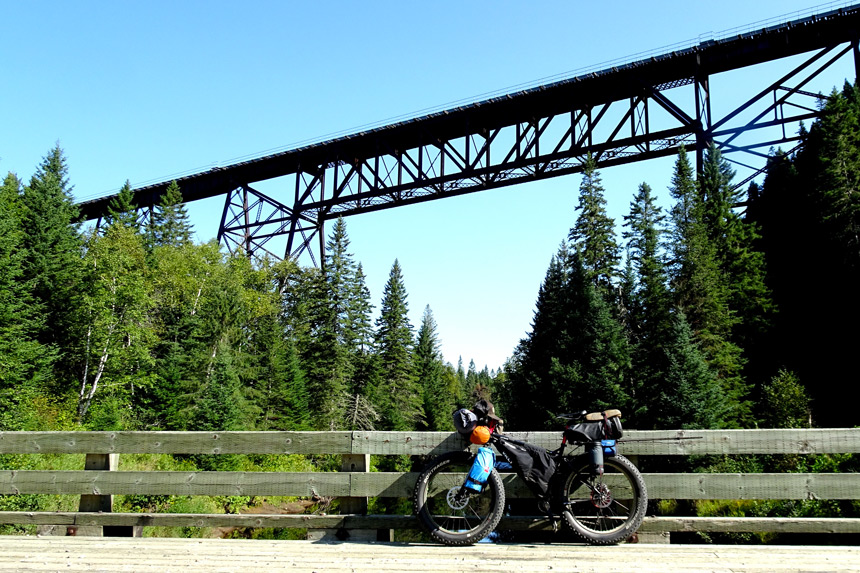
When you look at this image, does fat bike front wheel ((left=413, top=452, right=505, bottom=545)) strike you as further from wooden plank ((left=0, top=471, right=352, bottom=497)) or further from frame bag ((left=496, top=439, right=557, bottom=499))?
wooden plank ((left=0, top=471, right=352, bottom=497))

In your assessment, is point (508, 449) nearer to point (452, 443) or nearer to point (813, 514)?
point (452, 443)

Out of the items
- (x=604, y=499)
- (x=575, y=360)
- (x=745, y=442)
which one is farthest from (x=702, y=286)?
(x=604, y=499)

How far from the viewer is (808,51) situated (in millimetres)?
28578

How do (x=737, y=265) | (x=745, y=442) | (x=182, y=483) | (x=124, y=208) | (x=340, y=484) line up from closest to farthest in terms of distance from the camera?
(x=745, y=442) < (x=340, y=484) < (x=182, y=483) < (x=737, y=265) < (x=124, y=208)

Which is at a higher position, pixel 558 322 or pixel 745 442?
pixel 558 322

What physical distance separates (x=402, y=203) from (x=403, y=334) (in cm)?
1993

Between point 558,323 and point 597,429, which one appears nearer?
point 597,429

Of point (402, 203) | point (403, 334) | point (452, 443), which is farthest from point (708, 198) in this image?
point (452, 443)

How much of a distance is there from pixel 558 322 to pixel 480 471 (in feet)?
124

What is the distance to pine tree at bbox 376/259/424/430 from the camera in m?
49.5

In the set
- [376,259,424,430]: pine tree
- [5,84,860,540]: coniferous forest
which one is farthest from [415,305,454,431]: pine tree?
[5,84,860,540]: coniferous forest

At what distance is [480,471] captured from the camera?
18.2 ft

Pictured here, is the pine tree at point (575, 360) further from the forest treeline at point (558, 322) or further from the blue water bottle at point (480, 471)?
the blue water bottle at point (480, 471)

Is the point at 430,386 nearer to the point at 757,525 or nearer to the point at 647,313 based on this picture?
the point at 647,313
